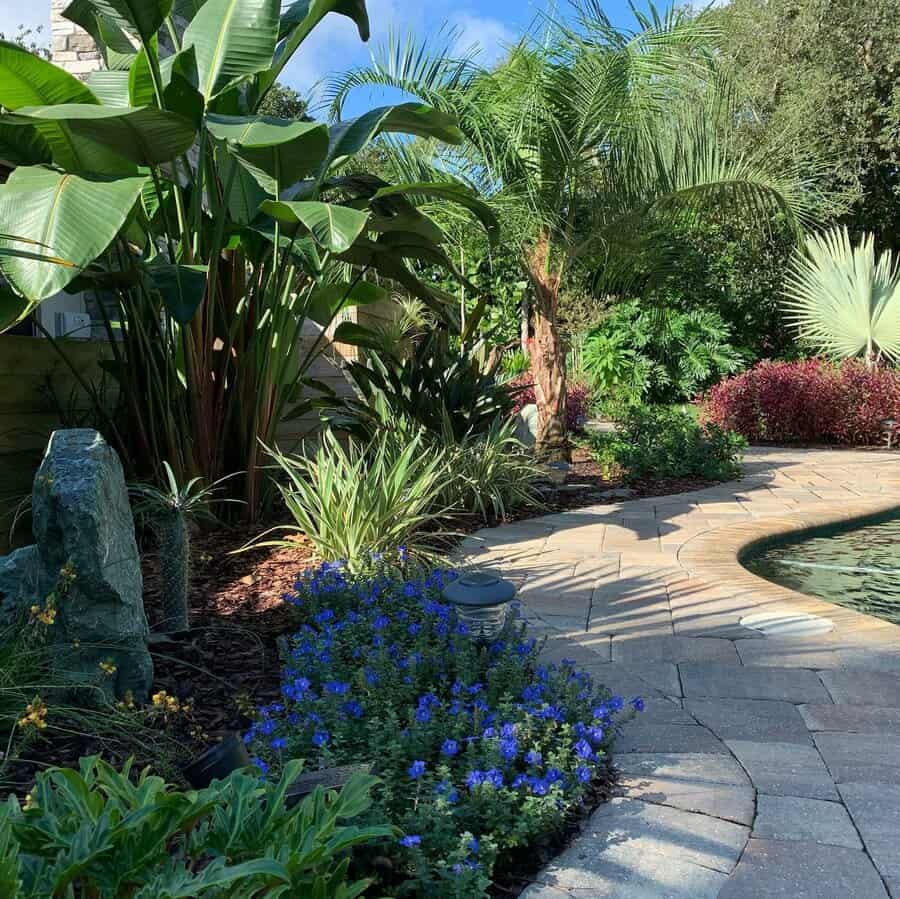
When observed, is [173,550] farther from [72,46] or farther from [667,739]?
[72,46]

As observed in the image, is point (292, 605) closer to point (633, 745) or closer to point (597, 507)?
point (633, 745)

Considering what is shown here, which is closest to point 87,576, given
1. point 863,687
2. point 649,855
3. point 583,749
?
point 583,749

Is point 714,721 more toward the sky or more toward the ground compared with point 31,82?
more toward the ground

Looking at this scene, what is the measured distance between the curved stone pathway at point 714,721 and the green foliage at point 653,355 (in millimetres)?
11046

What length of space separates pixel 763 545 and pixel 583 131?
4.05 m

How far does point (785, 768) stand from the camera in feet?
8.86

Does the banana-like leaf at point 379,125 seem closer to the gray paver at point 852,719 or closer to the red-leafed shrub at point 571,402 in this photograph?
the gray paver at point 852,719

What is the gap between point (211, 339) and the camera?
566 cm

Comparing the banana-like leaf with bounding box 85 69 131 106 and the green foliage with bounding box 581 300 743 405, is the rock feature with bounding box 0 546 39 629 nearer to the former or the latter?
the banana-like leaf with bounding box 85 69 131 106

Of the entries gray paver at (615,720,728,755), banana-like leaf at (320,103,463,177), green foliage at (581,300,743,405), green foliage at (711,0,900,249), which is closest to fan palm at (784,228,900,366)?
green foliage at (711,0,900,249)

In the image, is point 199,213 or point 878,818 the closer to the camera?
point 878,818

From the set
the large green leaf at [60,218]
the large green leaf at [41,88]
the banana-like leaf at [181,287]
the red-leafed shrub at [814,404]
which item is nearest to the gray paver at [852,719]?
the large green leaf at [60,218]

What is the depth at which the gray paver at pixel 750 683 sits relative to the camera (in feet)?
11.0

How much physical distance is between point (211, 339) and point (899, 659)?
430 cm
